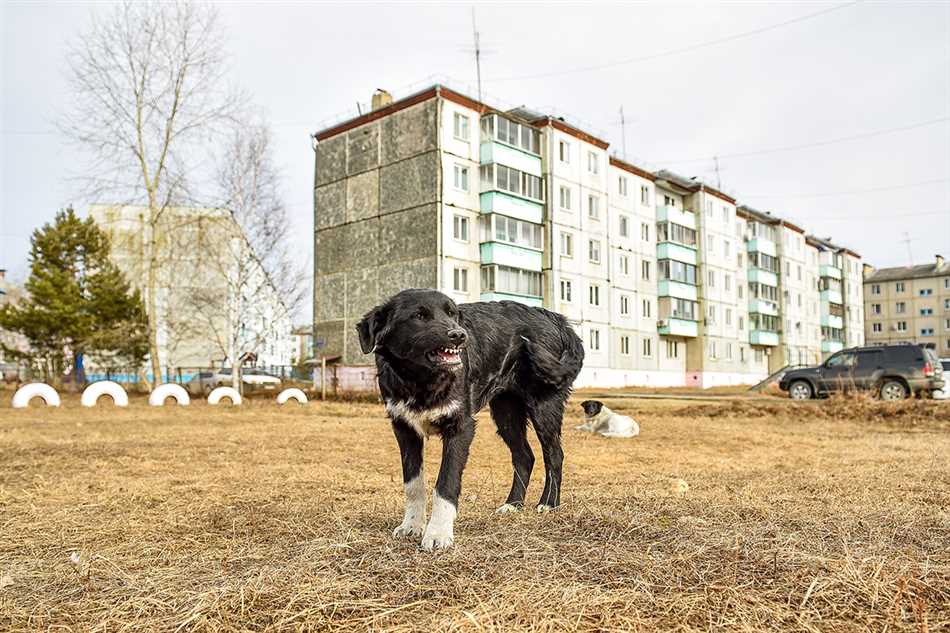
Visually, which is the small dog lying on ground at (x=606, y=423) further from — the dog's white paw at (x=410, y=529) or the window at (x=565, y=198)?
the window at (x=565, y=198)

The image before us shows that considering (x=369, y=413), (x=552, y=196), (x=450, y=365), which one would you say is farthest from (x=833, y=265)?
(x=450, y=365)

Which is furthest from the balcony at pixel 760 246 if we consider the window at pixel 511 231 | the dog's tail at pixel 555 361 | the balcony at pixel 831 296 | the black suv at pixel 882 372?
the dog's tail at pixel 555 361

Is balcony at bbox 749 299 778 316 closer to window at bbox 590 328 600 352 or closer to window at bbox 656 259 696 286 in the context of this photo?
window at bbox 656 259 696 286

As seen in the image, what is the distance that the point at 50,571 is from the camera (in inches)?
147

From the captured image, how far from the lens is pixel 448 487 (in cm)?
409

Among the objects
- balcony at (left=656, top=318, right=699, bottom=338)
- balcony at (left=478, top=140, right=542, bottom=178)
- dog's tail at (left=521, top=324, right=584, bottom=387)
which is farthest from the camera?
balcony at (left=656, top=318, right=699, bottom=338)

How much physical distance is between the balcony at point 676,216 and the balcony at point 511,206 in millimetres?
15240

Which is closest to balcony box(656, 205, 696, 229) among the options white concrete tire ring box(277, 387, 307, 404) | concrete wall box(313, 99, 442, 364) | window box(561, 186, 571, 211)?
window box(561, 186, 571, 211)

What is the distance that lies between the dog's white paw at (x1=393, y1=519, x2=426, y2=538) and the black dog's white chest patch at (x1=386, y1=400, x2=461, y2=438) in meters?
0.57

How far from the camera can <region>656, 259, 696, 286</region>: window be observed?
54.0m

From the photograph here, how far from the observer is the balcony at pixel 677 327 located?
52.9 metres

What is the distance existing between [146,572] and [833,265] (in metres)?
88.9

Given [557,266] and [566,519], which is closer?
[566,519]

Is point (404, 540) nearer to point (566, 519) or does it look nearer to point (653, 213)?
point (566, 519)
